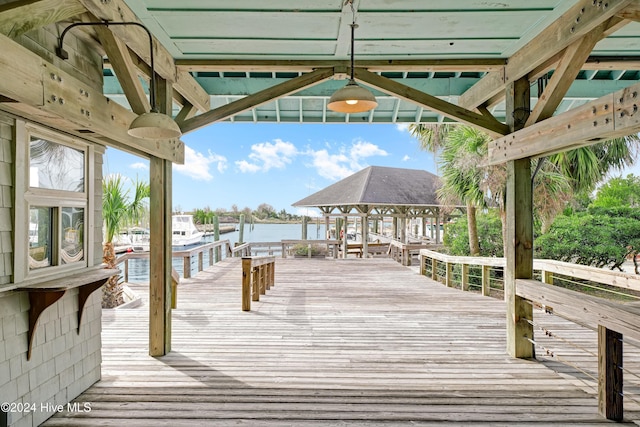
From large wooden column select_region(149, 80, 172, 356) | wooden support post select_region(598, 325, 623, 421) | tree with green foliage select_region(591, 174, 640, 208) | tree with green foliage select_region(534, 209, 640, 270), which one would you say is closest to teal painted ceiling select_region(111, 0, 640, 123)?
large wooden column select_region(149, 80, 172, 356)

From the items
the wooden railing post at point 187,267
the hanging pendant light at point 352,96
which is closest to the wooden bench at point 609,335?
the hanging pendant light at point 352,96

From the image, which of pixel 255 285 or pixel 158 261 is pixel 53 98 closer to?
pixel 158 261

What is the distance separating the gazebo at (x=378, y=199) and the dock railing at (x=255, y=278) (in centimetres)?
624

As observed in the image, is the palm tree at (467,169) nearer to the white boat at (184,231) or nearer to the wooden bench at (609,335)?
the wooden bench at (609,335)

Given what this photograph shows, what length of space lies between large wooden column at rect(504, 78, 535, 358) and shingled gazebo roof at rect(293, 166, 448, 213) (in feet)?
30.3

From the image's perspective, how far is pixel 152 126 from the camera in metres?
2.32

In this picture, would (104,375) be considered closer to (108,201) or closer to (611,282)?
(108,201)

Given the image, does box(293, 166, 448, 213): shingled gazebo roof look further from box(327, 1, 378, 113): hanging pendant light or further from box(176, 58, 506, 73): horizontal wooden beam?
box(327, 1, 378, 113): hanging pendant light

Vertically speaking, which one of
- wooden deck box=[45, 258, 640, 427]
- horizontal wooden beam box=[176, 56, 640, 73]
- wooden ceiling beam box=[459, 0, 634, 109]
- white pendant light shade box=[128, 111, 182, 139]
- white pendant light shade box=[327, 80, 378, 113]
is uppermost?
horizontal wooden beam box=[176, 56, 640, 73]

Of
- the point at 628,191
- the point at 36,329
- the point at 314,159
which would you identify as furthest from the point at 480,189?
the point at 314,159

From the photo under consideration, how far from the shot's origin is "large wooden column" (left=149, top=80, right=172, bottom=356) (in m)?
3.50

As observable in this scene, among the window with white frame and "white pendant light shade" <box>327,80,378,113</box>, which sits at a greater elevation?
"white pendant light shade" <box>327,80,378,113</box>

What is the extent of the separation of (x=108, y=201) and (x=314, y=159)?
356 feet

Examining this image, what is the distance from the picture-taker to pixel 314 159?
371ft
